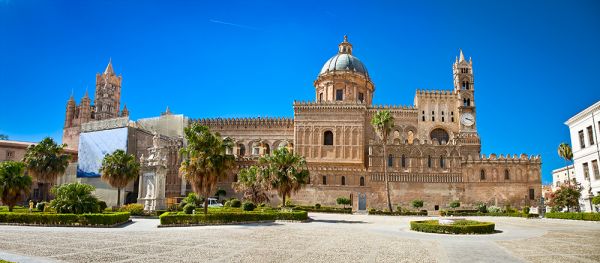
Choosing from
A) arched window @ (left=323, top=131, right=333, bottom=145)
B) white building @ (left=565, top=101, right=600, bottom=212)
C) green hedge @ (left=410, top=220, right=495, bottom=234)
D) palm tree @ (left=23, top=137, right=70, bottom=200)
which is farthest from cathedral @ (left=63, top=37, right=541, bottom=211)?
green hedge @ (left=410, top=220, right=495, bottom=234)

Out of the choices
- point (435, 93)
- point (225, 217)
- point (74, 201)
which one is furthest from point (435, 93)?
point (74, 201)

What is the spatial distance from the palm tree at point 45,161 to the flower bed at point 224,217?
69.2ft

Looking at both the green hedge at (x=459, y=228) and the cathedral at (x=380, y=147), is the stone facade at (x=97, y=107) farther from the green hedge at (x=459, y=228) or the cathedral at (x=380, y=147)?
the green hedge at (x=459, y=228)

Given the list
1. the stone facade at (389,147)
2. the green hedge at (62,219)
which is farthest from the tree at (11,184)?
the stone facade at (389,147)

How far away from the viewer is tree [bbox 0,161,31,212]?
31.6m

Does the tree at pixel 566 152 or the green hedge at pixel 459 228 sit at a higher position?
the tree at pixel 566 152

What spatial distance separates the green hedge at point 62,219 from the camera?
23391 mm

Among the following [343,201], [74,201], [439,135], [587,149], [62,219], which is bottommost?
[62,219]

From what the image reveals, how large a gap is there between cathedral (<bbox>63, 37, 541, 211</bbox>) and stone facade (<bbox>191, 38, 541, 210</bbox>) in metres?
0.12

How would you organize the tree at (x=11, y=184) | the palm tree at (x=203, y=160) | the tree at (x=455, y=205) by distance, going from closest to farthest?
the palm tree at (x=203, y=160)
the tree at (x=11, y=184)
the tree at (x=455, y=205)

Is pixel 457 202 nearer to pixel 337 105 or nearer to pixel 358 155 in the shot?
pixel 358 155

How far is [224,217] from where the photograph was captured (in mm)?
26391

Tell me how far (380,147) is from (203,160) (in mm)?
32160

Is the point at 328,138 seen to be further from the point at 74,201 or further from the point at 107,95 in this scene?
the point at 107,95
